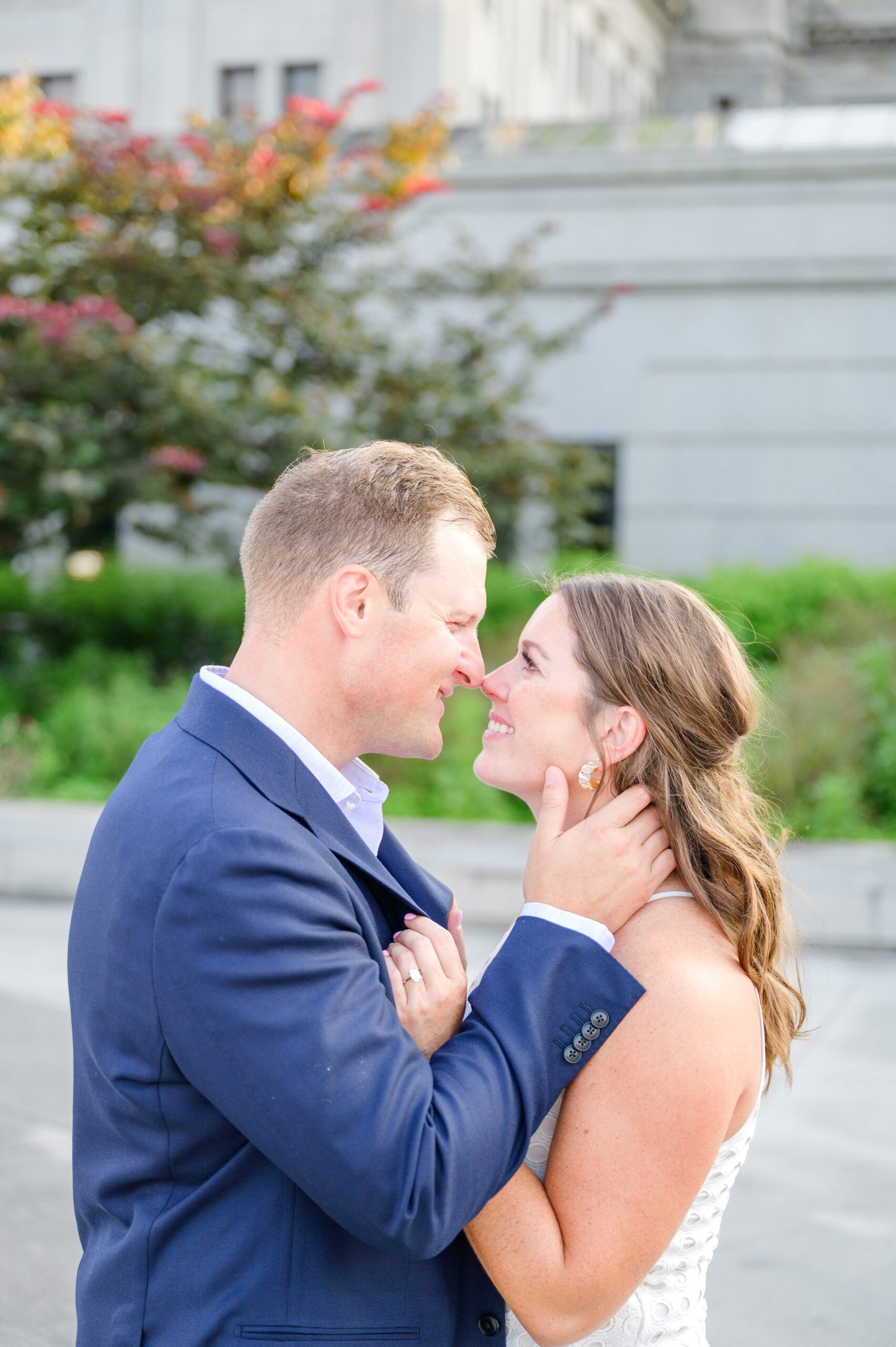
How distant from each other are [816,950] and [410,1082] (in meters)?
6.01

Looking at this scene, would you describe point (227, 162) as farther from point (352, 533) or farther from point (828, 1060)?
point (352, 533)

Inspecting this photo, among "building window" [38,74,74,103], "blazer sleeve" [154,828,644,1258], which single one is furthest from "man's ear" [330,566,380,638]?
"building window" [38,74,74,103]

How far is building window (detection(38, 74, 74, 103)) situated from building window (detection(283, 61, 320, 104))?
4.30 metres

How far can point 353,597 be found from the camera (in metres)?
1.83

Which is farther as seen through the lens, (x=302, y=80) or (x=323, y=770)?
(x=302, y=80)

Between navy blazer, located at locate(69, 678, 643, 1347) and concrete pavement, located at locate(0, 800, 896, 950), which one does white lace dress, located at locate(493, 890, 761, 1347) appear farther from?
concrete pavement, located at locate(0, 800, 896, 950)

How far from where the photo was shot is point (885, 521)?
15422 mm

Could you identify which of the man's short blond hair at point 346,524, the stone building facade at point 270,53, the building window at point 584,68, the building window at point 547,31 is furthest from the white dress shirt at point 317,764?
the building window at point 584,68

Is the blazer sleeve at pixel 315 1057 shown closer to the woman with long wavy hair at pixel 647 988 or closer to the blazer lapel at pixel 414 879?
the woman with long wavy hair at pixel 647 988

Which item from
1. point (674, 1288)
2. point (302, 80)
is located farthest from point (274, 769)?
point (302, 80)

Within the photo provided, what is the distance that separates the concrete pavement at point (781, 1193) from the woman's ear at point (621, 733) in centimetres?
137

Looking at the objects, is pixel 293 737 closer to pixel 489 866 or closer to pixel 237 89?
pixel 489 866

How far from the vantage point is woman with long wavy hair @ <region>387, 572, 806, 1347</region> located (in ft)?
5.92

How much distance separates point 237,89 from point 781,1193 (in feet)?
78.8
